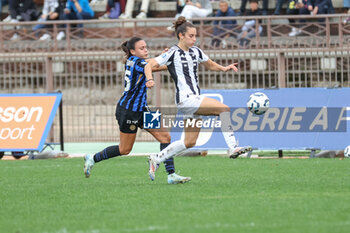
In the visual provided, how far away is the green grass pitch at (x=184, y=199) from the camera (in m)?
7.69

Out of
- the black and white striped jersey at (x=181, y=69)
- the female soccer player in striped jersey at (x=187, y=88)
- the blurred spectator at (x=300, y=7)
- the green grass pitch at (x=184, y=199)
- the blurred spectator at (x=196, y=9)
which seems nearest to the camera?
the green grass pitch at (x=184, y=199)

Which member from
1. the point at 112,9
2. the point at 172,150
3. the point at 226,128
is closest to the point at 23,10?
the point at 112,9

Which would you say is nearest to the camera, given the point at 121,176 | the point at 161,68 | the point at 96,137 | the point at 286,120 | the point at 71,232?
the point at 71,232

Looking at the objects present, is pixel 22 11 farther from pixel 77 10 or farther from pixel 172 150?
pixel 172 150

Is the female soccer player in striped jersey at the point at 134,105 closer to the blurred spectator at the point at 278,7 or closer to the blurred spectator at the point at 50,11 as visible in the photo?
the blurred spectator at the point at 278,7

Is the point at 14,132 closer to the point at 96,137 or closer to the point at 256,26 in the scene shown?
the point at 96,137

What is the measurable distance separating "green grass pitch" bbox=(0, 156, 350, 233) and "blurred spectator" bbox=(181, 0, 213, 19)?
1049 cm

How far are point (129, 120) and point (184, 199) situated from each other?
7.46 feet

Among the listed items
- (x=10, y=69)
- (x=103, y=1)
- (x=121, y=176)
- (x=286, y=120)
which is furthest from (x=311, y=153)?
(x=103, y=1)

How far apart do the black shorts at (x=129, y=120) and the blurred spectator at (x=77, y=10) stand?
14.8 m

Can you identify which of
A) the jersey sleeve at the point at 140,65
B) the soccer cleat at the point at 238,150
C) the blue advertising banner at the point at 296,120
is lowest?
the blue advertising banner at the point at 296,120

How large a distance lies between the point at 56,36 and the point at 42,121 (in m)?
5.43

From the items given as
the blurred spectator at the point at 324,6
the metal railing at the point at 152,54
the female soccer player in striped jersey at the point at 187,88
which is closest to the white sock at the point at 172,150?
the female soccer player in striped jersey at the point at 187,88

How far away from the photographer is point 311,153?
16766 millimetres
